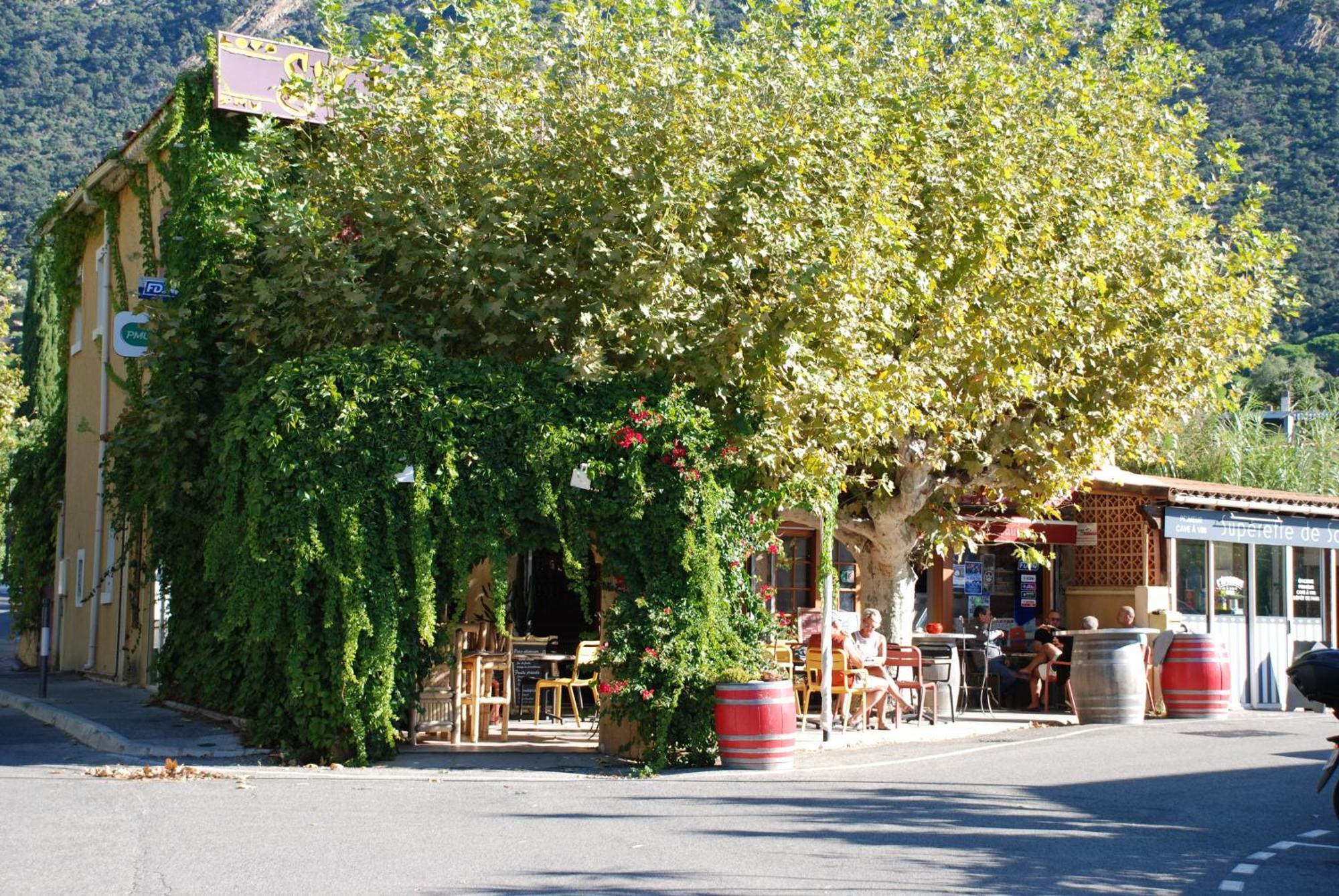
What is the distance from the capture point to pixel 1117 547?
Answer: 21.5 metres

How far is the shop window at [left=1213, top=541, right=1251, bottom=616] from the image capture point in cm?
2134

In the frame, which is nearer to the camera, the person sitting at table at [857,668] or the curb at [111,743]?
the curb at [111,743]

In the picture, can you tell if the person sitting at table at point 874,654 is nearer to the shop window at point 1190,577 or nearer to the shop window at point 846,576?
the shop window at point 846,576

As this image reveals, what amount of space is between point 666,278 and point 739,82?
2.31m

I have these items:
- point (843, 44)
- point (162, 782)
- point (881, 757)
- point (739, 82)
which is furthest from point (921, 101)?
point (162, 782)

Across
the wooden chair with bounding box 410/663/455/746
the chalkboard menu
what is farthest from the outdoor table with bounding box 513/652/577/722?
the wooden chair with bounding box 410/663/455/746

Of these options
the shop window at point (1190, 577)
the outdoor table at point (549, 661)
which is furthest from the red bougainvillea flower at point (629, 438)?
the shop window at point (1190, 577)

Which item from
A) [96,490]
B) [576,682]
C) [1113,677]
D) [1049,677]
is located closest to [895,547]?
[1113,677]

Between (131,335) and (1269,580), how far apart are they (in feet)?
54.0

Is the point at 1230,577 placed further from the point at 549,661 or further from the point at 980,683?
the point at 549,661

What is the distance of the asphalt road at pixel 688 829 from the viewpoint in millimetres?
7504

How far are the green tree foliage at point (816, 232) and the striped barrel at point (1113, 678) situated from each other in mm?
1859

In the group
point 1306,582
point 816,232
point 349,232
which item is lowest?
point 1306,582

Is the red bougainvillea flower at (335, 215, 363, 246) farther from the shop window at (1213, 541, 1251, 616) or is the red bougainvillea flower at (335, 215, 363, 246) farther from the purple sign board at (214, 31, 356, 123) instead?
the shop window at (1213, 541, 1251, 616)
